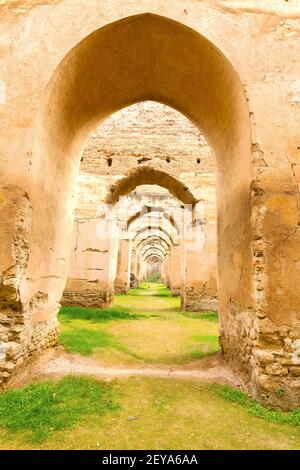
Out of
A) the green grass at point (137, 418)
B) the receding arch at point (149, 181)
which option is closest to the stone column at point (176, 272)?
the receding arch at point (149, 181)

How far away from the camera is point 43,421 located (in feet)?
7.22

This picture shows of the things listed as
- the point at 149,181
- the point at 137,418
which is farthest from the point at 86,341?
the point at 149,181

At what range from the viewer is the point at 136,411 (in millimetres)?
2439

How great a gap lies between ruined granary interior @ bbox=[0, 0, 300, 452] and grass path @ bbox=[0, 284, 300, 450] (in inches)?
11.5

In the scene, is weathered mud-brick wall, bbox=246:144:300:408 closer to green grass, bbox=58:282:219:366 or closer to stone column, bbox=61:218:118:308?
green grass, bbox=58:282:219:366

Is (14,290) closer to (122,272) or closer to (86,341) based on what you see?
(86,341)

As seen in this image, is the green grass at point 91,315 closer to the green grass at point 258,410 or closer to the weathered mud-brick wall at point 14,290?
the weathered mud-brick wall at point 14,290

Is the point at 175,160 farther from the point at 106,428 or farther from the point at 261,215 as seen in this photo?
the point at 106,428

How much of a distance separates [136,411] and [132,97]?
425 centimetres

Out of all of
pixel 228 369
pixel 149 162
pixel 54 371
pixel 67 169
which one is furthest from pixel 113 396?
pixel 149 162

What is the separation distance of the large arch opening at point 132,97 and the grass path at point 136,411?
→ 0.57 m

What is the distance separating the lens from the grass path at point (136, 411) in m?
2.00

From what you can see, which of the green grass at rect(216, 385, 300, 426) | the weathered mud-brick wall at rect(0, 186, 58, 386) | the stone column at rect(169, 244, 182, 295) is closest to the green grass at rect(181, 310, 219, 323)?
the green grass at rect(216, 385, 300, 426)

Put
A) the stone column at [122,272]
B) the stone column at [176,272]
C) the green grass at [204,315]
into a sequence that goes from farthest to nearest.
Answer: the stone column at [176,272] < the stone column at [122,272] < the green grass at [204,315]
